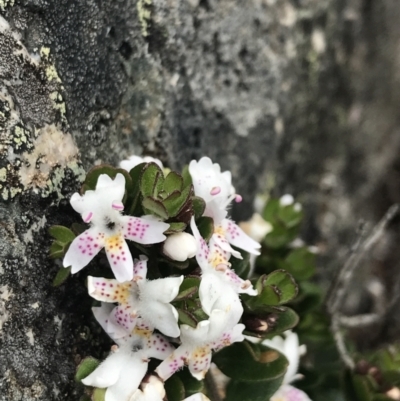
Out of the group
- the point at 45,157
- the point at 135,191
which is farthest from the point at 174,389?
the point at 45,157

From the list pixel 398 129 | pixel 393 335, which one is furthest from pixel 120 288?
pixel 398 129

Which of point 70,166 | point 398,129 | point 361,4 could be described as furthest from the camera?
point 398,129

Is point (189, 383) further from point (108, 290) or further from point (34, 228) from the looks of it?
point (34, 228)

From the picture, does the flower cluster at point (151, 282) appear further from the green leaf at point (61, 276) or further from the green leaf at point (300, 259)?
the green leaf at point (300, 259)

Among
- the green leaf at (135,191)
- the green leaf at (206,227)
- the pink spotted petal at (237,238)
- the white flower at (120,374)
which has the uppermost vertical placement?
the green leaf at (135,191)

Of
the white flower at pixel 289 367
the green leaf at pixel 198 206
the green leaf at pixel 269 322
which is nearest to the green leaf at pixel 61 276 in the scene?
the green leaf at pixel 198 206

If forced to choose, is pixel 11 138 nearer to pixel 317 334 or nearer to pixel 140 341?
pixel 140 341
